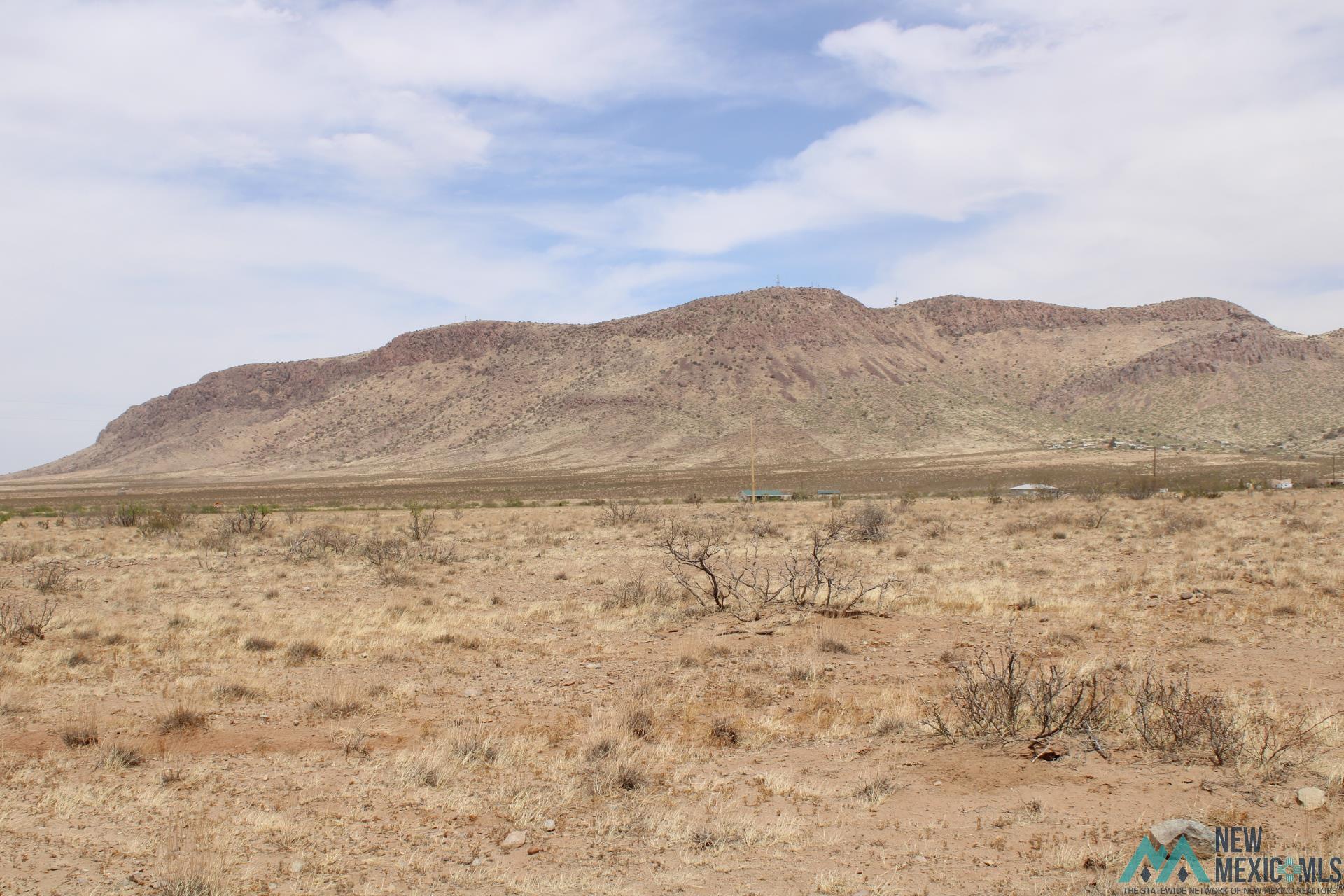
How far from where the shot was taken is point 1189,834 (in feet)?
17.2

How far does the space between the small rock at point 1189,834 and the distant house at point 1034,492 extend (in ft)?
→ 119

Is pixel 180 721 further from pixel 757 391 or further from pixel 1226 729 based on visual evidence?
pixel 757 391

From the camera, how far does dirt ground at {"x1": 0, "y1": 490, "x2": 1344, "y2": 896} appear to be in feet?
18.5

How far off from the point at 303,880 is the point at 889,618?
9.73 m

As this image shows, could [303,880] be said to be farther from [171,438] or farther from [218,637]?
[171,438]

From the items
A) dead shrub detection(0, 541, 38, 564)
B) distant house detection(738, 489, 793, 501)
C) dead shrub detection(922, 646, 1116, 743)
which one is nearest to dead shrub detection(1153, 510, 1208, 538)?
dead shrub detection(922, 646, 1116, 743)

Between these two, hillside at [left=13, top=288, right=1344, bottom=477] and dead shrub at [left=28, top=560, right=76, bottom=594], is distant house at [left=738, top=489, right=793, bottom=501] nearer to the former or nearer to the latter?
dead shrub at [left=28, top=560, right=76, bottom=594]

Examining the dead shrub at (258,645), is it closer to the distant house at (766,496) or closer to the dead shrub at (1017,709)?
the dead shrub at (1017,709)

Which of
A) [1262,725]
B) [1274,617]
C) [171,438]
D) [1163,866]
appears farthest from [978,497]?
[171,438]

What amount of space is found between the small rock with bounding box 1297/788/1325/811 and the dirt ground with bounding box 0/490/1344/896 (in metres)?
0.07

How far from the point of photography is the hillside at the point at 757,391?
94750mm

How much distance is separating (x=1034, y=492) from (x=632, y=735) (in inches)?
1535

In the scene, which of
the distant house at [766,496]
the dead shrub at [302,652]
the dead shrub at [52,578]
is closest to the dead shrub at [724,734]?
the dead shrub at [302,652]
